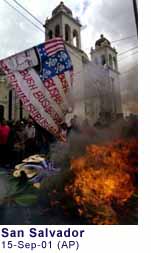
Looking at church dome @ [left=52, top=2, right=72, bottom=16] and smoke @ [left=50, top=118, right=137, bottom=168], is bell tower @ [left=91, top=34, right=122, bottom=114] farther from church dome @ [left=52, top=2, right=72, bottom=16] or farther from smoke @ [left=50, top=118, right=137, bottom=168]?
church dome @ [left=52, top=2, right=72, bottom=16]

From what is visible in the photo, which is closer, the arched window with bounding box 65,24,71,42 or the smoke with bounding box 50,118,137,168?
the smoke with bounding box 50,118,137,168

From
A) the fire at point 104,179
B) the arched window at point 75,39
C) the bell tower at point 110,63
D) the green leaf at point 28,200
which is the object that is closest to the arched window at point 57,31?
the arched window at point 75,39

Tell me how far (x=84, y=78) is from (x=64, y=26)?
1.20 ft

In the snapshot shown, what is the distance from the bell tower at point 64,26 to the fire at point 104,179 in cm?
70

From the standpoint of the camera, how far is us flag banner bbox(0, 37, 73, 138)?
2.22 metres

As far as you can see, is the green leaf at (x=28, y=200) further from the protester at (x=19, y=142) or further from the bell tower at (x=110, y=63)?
→ the bell tower at (x=110, y=63)

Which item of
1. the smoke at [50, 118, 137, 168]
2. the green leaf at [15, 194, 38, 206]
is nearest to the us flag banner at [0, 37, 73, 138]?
the smoke at [50, 118, 137, 168]

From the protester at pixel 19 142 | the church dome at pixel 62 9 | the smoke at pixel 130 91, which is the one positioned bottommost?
the protester at pixel 19 142

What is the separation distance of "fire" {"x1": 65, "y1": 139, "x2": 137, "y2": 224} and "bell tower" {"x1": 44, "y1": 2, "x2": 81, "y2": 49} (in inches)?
27.6

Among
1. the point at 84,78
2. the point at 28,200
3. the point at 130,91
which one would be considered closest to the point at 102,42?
the point at 84,78

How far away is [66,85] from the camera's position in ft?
7.31

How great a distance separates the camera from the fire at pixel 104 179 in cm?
207

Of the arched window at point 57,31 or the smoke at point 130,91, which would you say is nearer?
the smoke at point 130,91

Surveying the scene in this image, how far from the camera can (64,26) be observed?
7.35ft
